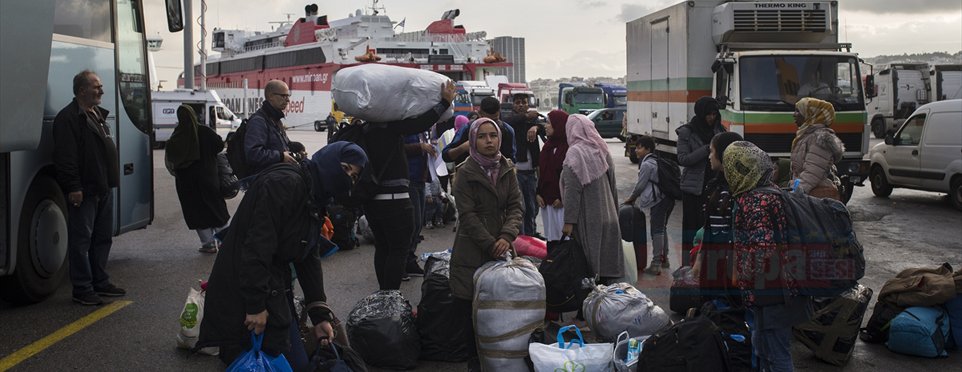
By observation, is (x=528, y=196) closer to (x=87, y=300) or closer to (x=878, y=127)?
(x=87, y=300)

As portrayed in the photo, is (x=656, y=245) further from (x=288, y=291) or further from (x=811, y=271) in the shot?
(x=288, y=291)

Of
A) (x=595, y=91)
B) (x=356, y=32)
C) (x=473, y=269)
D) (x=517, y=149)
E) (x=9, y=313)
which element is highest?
(x=356, y=32)

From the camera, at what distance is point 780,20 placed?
1458 cm

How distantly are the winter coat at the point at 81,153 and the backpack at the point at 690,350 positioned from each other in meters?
4.60

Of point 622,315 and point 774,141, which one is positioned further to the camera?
point 774,141

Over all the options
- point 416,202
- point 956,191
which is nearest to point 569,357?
point 416,202

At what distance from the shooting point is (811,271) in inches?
177

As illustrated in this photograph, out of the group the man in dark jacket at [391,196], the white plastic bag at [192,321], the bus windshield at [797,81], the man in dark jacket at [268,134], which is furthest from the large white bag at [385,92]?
the bus windshield at [797,81]

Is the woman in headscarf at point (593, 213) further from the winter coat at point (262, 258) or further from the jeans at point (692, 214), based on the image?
the winter coat at point (262, 258)

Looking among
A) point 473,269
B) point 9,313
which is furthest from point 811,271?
point 9,313

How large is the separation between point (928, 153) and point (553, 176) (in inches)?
367

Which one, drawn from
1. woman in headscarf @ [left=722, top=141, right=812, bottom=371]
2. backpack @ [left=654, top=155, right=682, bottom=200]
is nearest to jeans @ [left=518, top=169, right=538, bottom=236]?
backpack @ [left=654, top=155, right=682, bottom=200]

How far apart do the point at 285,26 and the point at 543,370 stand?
223 feet

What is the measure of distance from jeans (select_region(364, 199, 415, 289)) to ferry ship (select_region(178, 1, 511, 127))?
39.5 m
